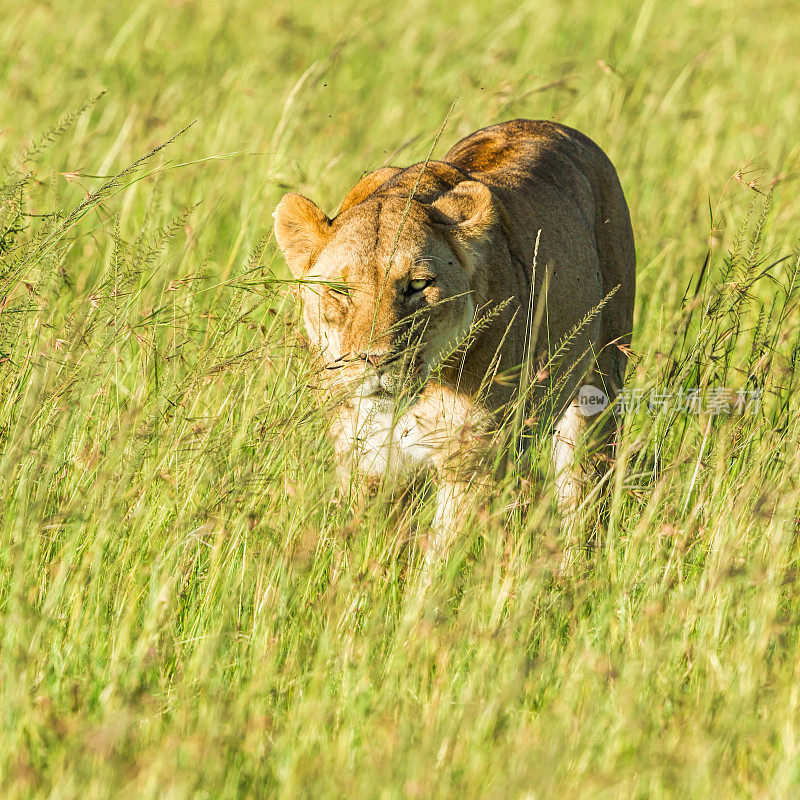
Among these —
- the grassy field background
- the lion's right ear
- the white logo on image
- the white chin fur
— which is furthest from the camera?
the white logo on image

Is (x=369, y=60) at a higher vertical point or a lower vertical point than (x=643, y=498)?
higher

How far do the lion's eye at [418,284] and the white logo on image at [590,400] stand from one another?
1.29 meters

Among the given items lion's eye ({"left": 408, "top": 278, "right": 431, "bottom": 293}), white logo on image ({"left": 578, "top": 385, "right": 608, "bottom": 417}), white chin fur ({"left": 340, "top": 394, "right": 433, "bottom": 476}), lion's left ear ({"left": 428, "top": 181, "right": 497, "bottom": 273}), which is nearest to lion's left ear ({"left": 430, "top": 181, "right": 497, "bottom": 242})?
lion's left ear ({"left": 428, "top": 181, "right": 497, "bottom": 273})

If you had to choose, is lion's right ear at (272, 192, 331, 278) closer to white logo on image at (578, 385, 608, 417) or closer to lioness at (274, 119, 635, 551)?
lioness at (274, 119, 635, 551)

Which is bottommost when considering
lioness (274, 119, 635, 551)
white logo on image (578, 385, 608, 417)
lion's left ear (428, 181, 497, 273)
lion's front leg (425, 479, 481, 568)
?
white logo on image (578, 385, 608, 417)

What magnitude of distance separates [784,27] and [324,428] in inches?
310

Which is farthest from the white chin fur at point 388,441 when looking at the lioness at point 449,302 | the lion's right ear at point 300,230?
the lion's right ear at point 300,230

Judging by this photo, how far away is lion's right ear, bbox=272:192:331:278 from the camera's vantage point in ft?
10.9

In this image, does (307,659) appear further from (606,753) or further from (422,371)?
(422,371)

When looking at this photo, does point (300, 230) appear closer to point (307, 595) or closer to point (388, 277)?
point (388, 277)

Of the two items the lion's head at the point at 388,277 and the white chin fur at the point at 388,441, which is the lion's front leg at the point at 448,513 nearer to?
the white chin fur at the point at 388,441

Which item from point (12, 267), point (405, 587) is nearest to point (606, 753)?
point (405, 587)

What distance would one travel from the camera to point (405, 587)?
2883mm

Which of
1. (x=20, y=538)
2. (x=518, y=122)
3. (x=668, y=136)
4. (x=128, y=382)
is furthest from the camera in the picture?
(x=668, y=136)
